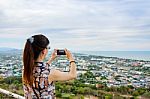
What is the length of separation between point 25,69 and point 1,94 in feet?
5.15

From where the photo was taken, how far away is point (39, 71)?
1599mm

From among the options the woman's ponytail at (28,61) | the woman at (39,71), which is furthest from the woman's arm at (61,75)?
the woman's ponytail at (28,61)

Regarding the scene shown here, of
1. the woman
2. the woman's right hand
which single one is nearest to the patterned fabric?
the woman

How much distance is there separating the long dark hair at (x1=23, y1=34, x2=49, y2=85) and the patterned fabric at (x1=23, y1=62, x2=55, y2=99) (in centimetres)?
3

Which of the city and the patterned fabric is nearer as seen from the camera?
the patterned fabric

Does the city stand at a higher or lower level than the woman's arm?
lower

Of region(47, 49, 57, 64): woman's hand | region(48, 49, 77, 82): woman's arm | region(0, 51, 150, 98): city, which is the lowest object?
region(0, 51, 150, 98): city

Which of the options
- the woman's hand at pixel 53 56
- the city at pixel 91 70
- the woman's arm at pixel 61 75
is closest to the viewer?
the woman's arm at pixel 61 75

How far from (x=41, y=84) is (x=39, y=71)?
2.7 inches

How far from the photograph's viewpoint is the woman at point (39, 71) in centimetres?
158

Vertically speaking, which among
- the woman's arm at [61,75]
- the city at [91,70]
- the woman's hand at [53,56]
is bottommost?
the city at [91,70]

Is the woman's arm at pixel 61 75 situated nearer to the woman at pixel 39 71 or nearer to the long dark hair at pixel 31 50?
the woman at pixel 39 71

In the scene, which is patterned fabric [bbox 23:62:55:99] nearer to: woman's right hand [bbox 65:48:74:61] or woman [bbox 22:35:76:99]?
woman [bbox 22:35:76:99]

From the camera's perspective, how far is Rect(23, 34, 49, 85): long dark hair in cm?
159
